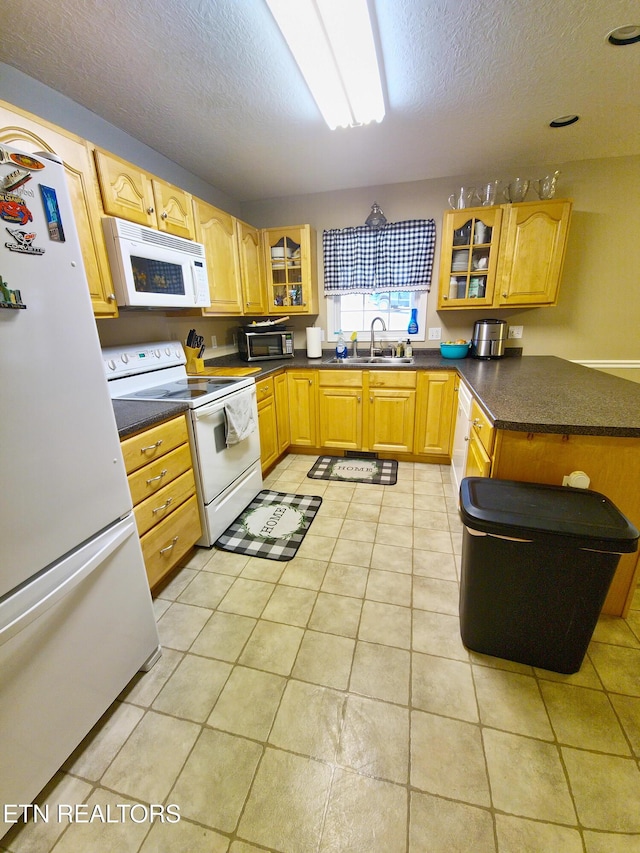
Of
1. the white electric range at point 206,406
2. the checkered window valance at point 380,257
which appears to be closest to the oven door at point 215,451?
the white electric range at point 206,406

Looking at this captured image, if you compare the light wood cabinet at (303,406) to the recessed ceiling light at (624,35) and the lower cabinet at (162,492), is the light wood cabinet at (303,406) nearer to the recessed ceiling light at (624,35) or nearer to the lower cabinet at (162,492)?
the lower cabinet at (162,492)

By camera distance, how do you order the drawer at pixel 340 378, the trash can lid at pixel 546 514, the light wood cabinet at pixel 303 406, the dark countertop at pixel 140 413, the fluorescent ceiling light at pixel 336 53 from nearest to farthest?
the trash can lid at pixel 546 514 < the fluorescent ceiling light at pixel 336 53 < the dark countertop at pixel 140 413 < the drawer at pixel 340 378 < the light wood cabinet at pixel 303 406

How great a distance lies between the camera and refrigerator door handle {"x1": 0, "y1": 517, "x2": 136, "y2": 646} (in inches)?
32.7

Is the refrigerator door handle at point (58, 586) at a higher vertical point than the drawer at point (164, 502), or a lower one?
higher

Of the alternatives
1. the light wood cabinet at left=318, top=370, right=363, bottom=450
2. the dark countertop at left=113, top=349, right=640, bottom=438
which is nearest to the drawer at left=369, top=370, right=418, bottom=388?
the light wood cabinet at left=318, top=370, right=363, bottom=450

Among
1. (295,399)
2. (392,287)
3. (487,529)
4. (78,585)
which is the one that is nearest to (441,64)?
(392,287)

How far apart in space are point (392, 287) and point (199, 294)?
6.03 feet

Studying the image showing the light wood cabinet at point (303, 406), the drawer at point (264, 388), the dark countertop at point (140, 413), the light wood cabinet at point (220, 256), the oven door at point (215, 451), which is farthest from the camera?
the light wood cabinet at point (303, 406)

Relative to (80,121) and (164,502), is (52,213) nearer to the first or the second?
(164,502)

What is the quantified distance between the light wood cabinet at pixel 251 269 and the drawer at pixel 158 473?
1.68 meters

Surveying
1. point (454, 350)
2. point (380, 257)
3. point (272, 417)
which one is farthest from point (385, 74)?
point (272, 417)

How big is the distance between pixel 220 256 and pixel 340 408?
158 centimetres

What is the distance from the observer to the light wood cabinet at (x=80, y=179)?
4.19ft

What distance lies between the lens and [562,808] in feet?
3.07
